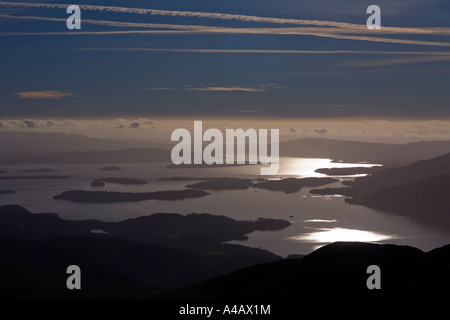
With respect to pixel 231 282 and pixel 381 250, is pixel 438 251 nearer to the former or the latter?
pixel 381 250

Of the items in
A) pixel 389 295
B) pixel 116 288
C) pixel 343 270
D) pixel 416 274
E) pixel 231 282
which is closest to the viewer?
pixel 389 295
